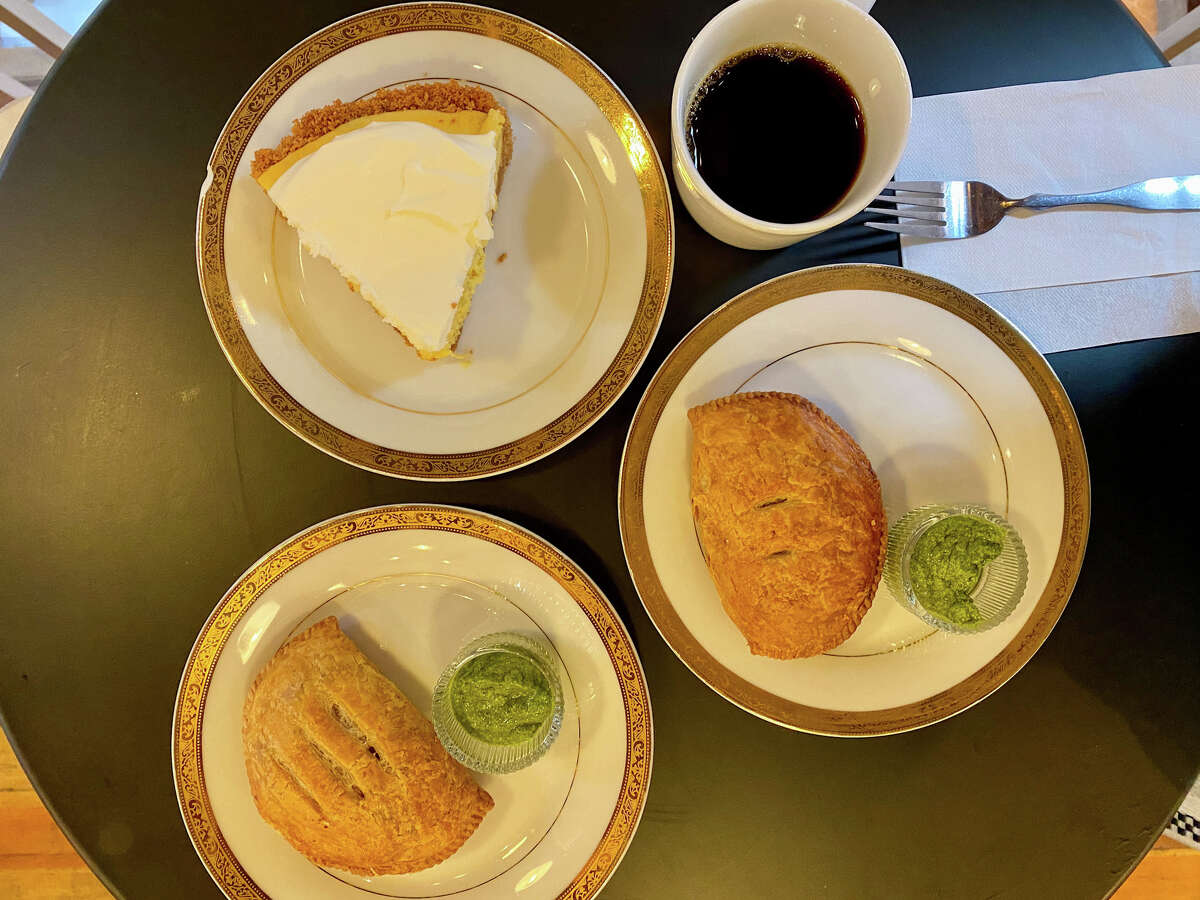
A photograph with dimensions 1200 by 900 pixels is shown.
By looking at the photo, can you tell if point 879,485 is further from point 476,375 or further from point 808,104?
point 476,375

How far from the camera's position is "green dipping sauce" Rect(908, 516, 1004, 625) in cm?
119

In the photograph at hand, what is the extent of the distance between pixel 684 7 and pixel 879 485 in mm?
991

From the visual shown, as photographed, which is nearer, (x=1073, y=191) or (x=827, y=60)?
(x=827, y=60)

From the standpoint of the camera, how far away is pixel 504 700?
4.03ft

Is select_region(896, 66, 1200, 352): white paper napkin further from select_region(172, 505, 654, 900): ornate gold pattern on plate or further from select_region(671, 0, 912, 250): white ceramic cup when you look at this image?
select_region(172, 505, 654, 900): ornate gold pattern on plate

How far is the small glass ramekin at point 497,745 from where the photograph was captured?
4.07ft

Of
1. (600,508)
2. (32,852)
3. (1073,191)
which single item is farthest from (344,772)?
(1073,191)

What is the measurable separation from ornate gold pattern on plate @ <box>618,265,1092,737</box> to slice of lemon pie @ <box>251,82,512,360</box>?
0.43m

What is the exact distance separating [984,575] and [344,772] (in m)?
1.20

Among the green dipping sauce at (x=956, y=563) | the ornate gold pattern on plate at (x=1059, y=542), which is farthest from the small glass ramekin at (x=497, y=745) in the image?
the green dipping sauce at (x=956, y=563)

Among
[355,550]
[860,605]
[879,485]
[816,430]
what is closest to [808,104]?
A: [816,430]

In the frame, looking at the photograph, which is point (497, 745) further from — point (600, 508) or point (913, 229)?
point (913, 229)

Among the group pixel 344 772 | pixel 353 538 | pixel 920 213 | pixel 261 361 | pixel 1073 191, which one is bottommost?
pixel 344 772

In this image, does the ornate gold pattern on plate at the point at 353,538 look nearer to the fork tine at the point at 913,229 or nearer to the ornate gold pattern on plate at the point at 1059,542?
the ornate gold pattern on plate at the point at 1059,542
